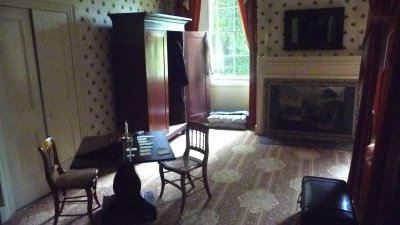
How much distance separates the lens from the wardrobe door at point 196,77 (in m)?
5.38

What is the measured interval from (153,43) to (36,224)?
8.03ft

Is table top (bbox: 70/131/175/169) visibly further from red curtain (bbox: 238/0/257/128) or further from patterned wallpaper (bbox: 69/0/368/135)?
red curtain (bbox: 238/0/257/128)

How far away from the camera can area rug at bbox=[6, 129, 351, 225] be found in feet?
9.40

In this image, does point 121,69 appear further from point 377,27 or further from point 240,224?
point 377,27

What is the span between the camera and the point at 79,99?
3750 mm

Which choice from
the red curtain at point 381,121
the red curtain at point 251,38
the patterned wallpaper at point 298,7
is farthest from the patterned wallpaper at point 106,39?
the red curtain at point 381,121

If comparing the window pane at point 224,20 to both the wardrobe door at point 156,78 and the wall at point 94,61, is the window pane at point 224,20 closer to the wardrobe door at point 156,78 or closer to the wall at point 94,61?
the wardrobe door at point 156,78

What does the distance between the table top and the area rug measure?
1.90ft

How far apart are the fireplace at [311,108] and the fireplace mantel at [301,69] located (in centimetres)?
7

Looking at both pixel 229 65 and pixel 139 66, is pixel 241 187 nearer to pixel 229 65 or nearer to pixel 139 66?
pixel 139 66

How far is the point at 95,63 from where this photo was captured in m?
3.99

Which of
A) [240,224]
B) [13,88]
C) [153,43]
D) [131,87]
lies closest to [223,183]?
[240,224]

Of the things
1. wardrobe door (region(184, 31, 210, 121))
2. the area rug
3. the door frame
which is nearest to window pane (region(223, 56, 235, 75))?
wardrobe door (region(184, 31, 210, 121))

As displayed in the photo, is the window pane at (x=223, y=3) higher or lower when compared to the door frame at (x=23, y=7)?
higher
